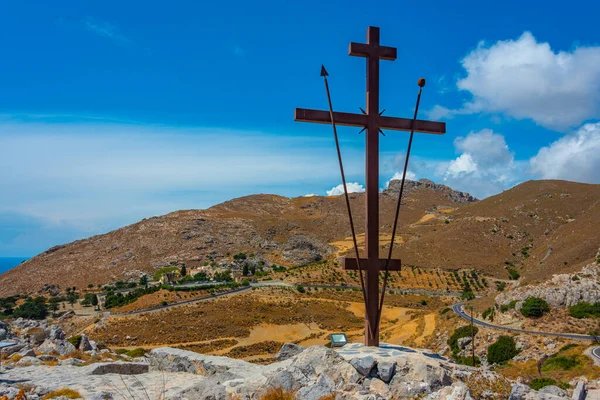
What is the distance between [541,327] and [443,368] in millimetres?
22079

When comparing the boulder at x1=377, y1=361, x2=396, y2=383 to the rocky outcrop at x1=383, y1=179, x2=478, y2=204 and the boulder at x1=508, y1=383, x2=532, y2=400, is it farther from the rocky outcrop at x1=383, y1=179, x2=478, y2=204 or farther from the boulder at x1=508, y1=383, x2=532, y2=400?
the rocky outcrop at x1=383, y1=179, x2=478, y2=204

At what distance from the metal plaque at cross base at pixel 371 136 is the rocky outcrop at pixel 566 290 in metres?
23.3

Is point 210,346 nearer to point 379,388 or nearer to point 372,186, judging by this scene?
point 372,186

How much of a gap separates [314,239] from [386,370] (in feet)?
286

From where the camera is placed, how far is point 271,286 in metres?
51.1

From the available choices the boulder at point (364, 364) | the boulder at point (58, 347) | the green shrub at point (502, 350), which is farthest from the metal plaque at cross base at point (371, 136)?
the green shrub at point (502, 350)

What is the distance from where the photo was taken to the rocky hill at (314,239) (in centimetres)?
6397

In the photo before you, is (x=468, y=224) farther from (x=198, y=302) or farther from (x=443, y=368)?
(x=443, y=368)

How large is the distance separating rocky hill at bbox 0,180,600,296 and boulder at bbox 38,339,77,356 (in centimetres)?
4358

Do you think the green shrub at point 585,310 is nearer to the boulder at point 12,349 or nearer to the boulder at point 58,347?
the boulder at point 58,347

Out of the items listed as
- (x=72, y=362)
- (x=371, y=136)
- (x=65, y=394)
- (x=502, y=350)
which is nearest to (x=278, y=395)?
(x=371, y=136)

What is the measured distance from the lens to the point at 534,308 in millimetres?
25922

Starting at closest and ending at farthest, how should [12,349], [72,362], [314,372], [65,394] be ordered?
[314,372] < [65,394] < [72,362] < [12,349]

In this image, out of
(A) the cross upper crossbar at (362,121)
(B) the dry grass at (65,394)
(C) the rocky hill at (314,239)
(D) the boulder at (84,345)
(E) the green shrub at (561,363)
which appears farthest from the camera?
(C) the rocky hill at (314,239)
